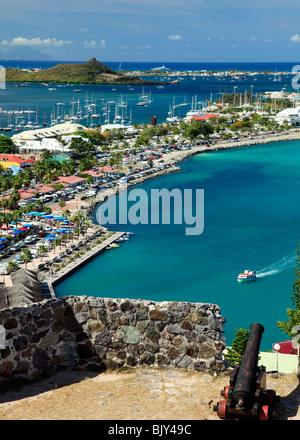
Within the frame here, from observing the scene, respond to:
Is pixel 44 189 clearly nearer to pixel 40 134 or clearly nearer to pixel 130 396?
pixel 40 134

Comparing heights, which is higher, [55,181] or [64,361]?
[64,361]

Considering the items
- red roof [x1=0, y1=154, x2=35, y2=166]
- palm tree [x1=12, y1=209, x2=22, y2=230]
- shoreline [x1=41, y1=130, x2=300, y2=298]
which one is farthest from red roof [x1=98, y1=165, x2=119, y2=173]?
palm tree [x1=12, y1=209, x2=22, y2=230]

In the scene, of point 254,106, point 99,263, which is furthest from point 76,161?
point 254,106

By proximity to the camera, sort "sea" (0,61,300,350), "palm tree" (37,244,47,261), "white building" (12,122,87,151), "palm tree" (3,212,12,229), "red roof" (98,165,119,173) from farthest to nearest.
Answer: "white building" (12,122,87,151), "red roof" (98,165,119,173), "palm tree" (3,212,12,229), "palm tree" (37,244,47,261), "sea" (0,61,300,350)

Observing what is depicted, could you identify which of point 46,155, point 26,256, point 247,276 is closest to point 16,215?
point 26,256

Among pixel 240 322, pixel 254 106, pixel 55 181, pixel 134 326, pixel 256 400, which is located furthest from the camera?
pixel 254 106

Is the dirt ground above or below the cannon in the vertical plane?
below

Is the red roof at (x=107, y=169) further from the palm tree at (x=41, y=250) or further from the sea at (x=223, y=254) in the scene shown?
the palm tree at (x=41, y=250)

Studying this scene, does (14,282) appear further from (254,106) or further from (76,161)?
(254,106)

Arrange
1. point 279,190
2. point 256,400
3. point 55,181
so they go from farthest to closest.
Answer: point 279,190, point 55,181, point 256,400

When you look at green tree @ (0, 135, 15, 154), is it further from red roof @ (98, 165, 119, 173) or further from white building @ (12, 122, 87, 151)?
red roof @ (98, 165, 119, 173)
